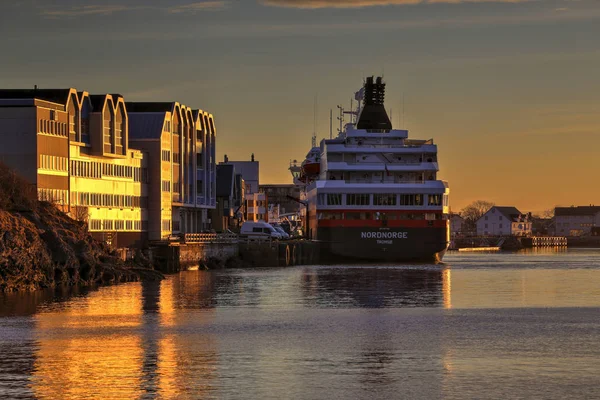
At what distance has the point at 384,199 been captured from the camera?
110m

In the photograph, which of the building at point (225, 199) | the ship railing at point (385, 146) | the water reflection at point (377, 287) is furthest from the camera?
the building at point (225, 199)

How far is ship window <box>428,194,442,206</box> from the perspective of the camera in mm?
110319

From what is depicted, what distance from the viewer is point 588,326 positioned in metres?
49.9

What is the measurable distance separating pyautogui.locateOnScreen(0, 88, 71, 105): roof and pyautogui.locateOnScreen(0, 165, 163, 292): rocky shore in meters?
11.6

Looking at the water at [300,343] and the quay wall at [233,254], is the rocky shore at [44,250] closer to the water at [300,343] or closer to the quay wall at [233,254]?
the water at [300,343]

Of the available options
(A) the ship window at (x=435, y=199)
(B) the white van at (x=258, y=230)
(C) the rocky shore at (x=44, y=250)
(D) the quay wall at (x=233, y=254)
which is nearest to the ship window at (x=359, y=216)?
(D) the quay wall at (x=233, y=254)

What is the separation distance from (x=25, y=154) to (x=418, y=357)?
166 ft

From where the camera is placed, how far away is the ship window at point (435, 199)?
110 metres

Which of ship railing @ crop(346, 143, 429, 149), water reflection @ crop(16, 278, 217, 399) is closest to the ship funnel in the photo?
ship railing @ crop(346, 143, 429, 149)

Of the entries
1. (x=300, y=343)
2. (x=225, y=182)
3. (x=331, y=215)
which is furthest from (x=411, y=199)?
(x=300, y=343)

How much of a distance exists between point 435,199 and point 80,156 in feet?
111

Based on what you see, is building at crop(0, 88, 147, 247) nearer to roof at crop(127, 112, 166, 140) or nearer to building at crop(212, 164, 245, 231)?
roof at crop(127, 112, 166, 140)

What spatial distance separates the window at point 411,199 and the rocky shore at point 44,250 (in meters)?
32.0

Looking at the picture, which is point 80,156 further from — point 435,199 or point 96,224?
point 435,199
